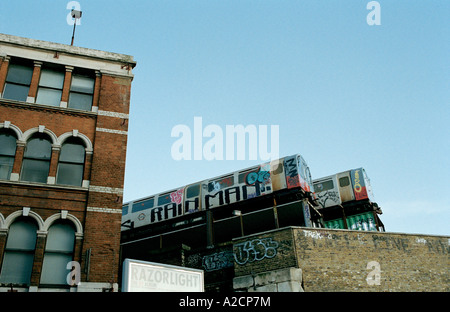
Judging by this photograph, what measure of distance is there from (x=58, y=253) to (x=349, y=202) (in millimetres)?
18274

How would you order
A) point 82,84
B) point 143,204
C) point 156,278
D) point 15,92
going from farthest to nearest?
point 143,204, point 82,84, point 15,92, point 156,278

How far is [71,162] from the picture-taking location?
50.9 feet

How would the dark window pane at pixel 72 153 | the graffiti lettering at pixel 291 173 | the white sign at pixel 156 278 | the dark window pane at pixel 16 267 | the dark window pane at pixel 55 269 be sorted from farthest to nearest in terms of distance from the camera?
the graffiti lettering at pixel 291 173
the dark window pane at pixel 72 153
the dark window pane at pixel 55 269
the dark window pane at pixel 16 267
the white sign at pixel 156 278

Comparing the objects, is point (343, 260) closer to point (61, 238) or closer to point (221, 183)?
point (221, 183)

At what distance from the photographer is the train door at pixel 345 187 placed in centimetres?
2616

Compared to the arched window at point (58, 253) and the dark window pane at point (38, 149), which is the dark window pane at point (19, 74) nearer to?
the dark window pane at point (38, 149)

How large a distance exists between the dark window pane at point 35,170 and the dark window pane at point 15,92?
2780 mm

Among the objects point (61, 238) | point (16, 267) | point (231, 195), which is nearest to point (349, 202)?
point (231, 195)

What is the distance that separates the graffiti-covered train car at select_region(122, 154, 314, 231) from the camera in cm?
2278

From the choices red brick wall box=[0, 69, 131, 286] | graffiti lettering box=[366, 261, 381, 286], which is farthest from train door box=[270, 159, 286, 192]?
red brick wall box=[0, 69, 131, 286]

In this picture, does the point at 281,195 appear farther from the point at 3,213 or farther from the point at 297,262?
the point at 3,213

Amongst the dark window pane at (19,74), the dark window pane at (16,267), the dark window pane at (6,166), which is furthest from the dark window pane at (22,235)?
the dark window pane at (19,74)

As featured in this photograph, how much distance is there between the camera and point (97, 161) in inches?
615
